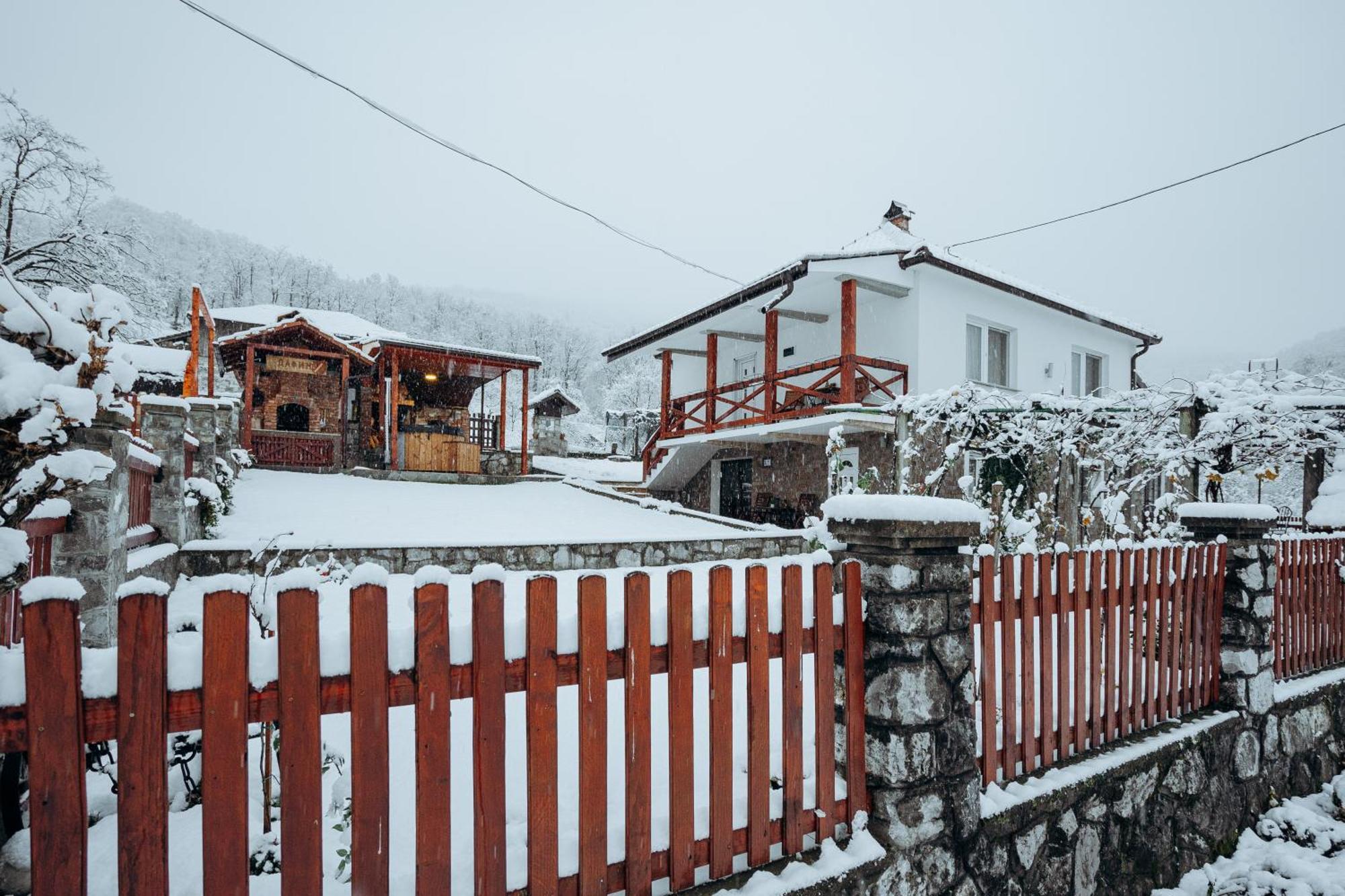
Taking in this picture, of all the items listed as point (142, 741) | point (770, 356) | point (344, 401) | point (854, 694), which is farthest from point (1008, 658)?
point (344, 401)

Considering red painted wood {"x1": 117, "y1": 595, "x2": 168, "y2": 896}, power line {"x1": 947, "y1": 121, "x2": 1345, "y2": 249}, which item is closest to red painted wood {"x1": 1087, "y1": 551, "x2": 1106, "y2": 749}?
red painted wood {"x1": 117, "y1": 595, "x2": 168, "y2": 896}

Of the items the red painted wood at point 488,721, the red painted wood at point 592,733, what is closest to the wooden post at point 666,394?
the red painted wood at point 592,733

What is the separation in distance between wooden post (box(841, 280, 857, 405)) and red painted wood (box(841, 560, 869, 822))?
27.8 ft

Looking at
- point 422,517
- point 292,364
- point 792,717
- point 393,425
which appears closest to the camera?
point 792,717

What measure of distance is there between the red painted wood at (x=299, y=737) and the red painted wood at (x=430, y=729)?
0.22 metres

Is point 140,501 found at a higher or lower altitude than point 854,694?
higher

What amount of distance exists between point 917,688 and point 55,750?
7.93ft

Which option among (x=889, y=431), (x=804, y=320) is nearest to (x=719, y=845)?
(x=889, y=431)

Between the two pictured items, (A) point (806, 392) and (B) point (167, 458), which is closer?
(B) point (167, 458)

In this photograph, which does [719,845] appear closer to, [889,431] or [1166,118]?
[889,431]

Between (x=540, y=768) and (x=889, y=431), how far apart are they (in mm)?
9709

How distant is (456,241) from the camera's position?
138m

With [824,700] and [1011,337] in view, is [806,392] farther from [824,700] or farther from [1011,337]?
[824,700]

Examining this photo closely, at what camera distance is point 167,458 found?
16.5ft
